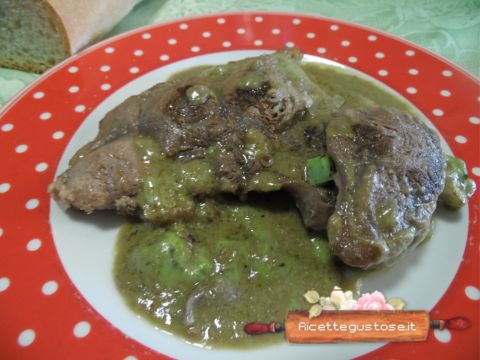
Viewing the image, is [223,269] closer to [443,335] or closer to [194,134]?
[194,134]

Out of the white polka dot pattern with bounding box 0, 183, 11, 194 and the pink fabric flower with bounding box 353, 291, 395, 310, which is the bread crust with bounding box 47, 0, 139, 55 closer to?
the white polka dot pattern with bounding box 0, 183, 11, 194

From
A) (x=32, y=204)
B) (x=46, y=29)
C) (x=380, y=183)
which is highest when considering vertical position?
(x=46, y=29)

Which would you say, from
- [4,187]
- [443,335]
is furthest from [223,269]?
[4,187]

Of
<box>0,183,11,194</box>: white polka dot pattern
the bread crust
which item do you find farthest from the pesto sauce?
the bread crust

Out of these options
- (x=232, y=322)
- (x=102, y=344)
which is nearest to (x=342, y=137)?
(x=232, y=322)

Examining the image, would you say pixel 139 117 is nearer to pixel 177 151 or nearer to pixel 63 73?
pixel 177 151
